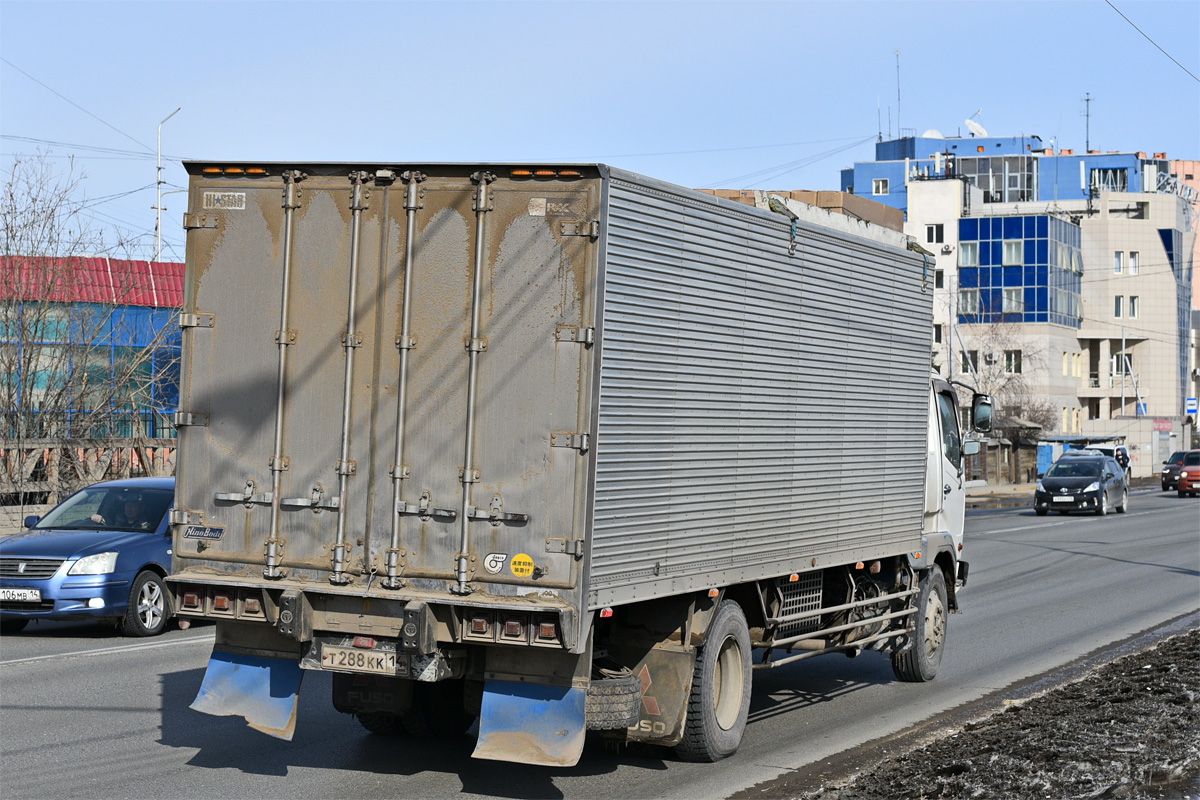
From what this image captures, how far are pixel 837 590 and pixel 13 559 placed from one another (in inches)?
314

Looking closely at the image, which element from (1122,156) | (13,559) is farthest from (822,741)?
(1122,156)

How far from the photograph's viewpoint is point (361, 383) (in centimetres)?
706

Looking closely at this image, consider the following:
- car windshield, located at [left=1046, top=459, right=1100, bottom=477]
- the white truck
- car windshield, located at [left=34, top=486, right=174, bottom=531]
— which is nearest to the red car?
car windshield, located at [left=1046, top=459, right=1100, bottom=477]

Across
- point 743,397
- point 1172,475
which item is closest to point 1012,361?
point 1172,475

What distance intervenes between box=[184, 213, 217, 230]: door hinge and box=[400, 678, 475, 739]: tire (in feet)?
9.93

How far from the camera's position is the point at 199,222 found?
748cm

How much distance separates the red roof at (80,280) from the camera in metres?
23.7

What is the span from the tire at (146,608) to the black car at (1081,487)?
29.1 meters

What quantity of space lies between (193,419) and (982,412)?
279 inches

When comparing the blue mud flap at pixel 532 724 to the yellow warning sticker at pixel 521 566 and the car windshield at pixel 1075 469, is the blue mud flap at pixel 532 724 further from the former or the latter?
the car windshield at pixel 1075 469

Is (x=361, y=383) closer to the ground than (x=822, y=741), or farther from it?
farther from it

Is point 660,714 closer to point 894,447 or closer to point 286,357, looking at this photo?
point 286,357

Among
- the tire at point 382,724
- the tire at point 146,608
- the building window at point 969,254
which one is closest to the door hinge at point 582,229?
the tire at point 382,724

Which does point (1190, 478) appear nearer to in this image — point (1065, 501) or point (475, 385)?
point (1065, 501)
